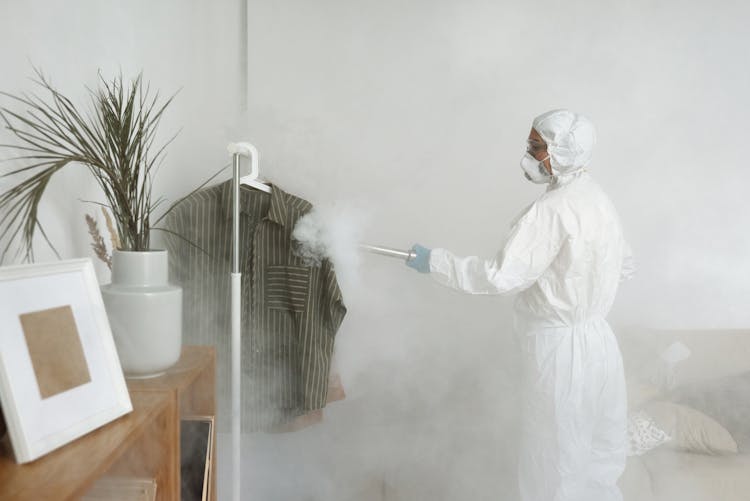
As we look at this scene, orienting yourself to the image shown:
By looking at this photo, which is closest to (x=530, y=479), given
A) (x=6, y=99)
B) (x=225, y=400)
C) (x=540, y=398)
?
(x=540, y=398)

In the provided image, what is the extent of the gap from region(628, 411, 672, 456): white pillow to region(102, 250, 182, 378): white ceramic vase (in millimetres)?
1473

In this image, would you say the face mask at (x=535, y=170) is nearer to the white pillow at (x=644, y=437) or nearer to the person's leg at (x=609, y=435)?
the person's leg at (x=609, y=435)

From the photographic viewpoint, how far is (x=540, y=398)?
5.22 feet

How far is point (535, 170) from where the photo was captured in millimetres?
1667

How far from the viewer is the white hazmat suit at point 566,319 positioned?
154 centimetres

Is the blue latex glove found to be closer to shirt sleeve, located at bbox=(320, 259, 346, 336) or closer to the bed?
shirt sleeve, located at bbox=(320, 259, 346, 336)

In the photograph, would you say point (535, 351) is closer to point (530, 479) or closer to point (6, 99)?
point (530, 479)

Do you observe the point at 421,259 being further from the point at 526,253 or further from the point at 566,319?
the point at 566,319

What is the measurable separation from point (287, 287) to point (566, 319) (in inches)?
32.5

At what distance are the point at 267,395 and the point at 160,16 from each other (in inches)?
47.7

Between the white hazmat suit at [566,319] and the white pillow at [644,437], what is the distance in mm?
250

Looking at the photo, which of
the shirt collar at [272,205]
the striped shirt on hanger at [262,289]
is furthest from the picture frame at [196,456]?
the shirt collar at [272,205]

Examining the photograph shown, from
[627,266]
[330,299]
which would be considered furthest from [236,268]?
[627,266]

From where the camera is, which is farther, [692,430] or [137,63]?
[692,430]
